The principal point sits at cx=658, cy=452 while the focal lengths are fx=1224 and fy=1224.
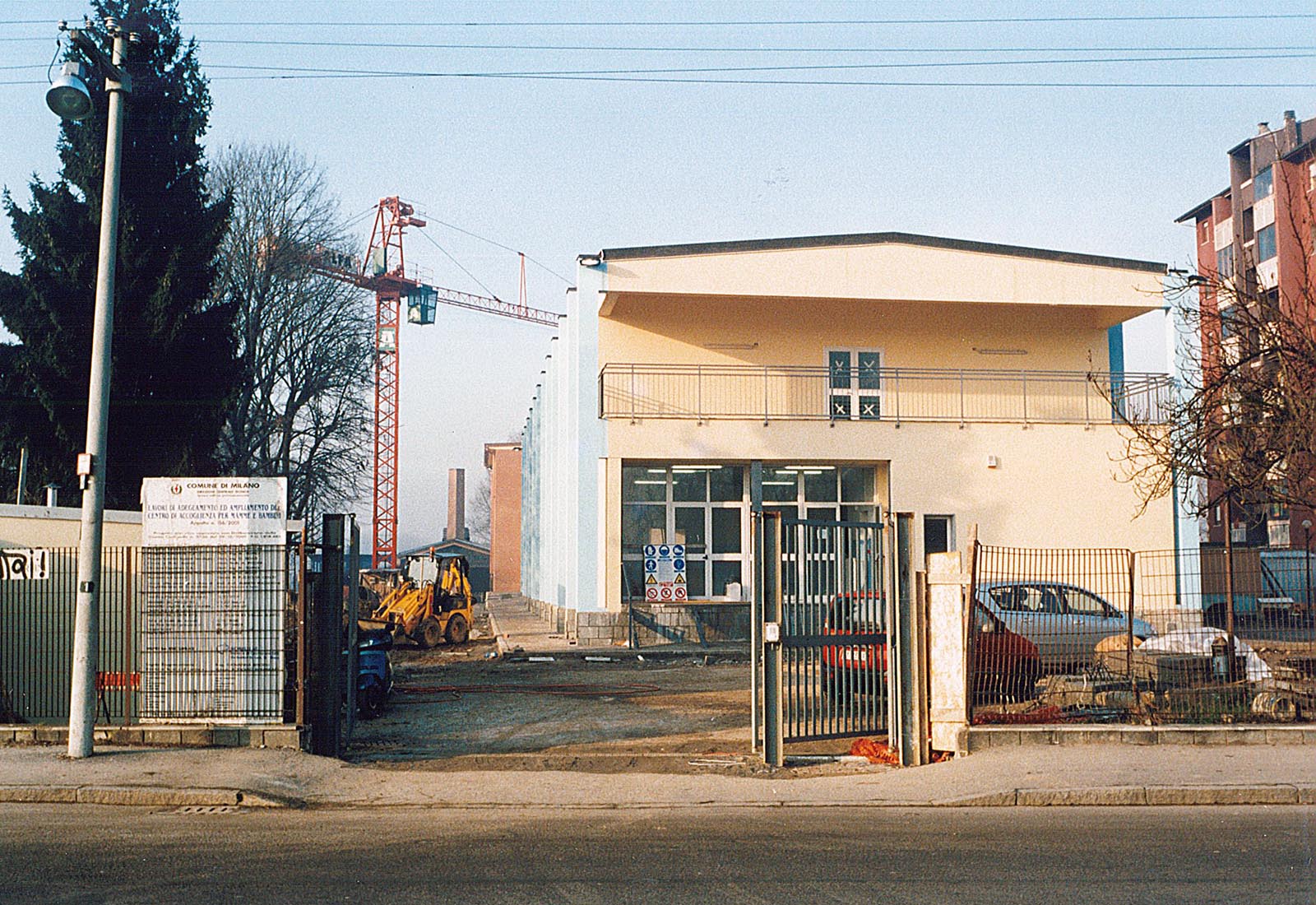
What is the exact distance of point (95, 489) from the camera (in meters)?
11.7

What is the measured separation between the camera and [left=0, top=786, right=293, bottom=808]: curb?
10.0 m

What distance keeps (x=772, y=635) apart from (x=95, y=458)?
21.9 feet

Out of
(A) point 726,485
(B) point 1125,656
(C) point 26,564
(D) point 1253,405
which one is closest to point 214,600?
(C) point 26,564

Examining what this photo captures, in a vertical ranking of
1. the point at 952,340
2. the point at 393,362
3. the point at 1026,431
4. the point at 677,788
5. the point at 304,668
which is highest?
the point at 393,362

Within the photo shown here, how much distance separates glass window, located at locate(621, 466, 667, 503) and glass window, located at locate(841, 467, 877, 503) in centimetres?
425

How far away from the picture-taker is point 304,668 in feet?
39.2

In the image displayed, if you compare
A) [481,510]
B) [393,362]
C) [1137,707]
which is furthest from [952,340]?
[481,510]

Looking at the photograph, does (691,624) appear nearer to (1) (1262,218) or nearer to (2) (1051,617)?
(2) (1051,617)

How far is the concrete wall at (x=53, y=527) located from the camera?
13508 millimetres

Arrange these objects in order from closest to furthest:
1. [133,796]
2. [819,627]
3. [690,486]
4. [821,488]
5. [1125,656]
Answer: [133,796] → [819,627] → [1125,656] → [690,486] → [821,488]

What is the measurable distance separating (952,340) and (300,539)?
69.2 feet

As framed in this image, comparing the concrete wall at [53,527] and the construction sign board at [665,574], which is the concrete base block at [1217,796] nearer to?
the concrete wall at [53,527]

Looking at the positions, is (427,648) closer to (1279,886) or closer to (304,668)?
(304,668)

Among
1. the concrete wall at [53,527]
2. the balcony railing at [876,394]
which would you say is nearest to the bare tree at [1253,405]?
the balcony railing at [876,394]
